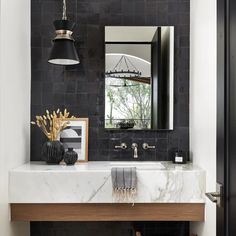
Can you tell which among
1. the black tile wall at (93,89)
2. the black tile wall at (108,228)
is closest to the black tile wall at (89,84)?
the black tile wall at (93,89)

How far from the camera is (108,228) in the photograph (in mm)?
3008

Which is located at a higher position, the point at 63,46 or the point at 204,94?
the point at 63,46

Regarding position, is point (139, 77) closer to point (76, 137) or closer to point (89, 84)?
point (89, 84)

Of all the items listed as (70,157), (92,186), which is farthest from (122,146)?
A: (92,186)

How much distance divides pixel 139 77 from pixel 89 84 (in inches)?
17.0

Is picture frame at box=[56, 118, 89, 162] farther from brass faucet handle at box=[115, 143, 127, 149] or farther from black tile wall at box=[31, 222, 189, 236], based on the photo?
black tile wall at box=[31, 222, 189, 236]

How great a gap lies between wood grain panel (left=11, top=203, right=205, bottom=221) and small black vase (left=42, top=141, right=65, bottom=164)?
1.48 ft

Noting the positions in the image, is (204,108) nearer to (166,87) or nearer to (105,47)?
(166,87)

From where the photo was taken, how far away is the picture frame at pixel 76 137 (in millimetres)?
2971

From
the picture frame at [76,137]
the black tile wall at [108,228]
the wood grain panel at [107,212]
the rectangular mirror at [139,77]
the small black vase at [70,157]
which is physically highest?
the rectangular mirror at [139,77]

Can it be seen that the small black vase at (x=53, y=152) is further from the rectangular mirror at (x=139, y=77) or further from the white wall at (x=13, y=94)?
the rectangular mirror at (x=139, y=77)

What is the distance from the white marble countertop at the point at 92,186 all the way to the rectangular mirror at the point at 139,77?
71 centimetres
